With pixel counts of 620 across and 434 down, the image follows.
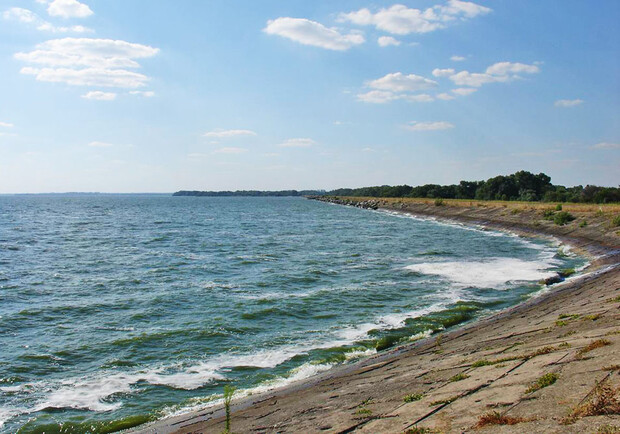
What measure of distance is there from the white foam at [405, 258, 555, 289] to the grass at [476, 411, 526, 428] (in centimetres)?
2272

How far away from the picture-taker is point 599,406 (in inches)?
267

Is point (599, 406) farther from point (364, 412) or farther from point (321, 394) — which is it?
point (321, 394)

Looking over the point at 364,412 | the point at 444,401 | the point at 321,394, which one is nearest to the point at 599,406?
the point at 444,401

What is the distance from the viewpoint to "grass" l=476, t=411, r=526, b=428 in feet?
23.8

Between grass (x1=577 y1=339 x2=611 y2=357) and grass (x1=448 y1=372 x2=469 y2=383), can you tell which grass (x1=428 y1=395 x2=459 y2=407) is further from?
grass (x1=577 y1=339 x2=611 y2=357)

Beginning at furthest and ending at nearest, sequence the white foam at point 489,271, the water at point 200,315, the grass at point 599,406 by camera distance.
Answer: the white foam at point 489,271, the water at point 200,315, the grass at point 599,406

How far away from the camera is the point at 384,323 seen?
2122 centimetres

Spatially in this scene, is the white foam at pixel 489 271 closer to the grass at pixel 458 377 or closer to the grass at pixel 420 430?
the grass at pixel 458 377

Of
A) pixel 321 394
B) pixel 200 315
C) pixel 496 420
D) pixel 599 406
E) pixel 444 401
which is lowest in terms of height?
pixel 200 315

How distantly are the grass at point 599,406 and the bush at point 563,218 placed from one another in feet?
198

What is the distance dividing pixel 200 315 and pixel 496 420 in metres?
17.8

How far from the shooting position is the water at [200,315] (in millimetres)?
14438

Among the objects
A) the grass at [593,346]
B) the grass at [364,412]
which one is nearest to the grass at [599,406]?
the grass at [593,346]

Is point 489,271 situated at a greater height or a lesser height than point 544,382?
lesser
